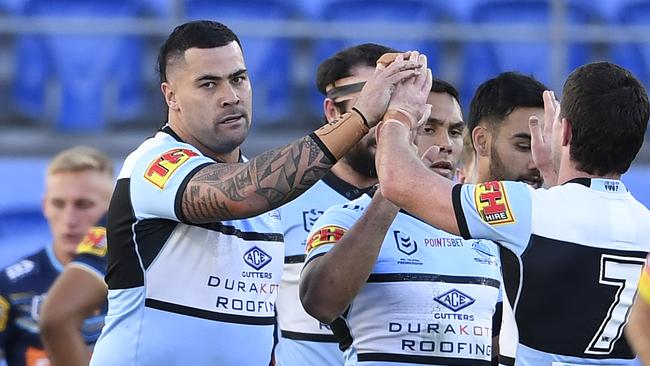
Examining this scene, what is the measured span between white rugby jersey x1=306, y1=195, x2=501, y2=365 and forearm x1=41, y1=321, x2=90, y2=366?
178 centimetres

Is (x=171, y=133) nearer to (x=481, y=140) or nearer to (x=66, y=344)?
(x=481, y=140)

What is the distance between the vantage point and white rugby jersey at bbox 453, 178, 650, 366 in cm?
362

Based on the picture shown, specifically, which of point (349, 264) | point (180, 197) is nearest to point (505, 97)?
point (349, 264)

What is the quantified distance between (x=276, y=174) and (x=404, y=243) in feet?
2.06

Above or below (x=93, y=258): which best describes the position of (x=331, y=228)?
above

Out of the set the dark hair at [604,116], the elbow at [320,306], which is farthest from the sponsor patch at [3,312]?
the dark hair at [604,116]

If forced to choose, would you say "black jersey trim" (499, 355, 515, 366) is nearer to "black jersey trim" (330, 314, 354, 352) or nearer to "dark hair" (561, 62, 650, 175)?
"black jersey trim" (330, 314, 354, 352)

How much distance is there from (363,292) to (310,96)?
563cm

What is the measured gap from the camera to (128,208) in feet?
13.7

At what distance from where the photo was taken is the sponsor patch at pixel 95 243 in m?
5.80

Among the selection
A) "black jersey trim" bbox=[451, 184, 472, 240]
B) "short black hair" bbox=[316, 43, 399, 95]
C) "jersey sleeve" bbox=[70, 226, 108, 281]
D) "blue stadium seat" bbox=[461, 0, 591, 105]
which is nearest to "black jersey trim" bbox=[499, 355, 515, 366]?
"black jersey trim" bbox=[451, 184, 472, 240]

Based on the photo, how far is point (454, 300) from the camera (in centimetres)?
430

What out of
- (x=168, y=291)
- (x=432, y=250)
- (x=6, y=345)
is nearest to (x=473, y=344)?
(x=432, y=250)

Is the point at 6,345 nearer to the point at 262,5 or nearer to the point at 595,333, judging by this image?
the point at 595,333
